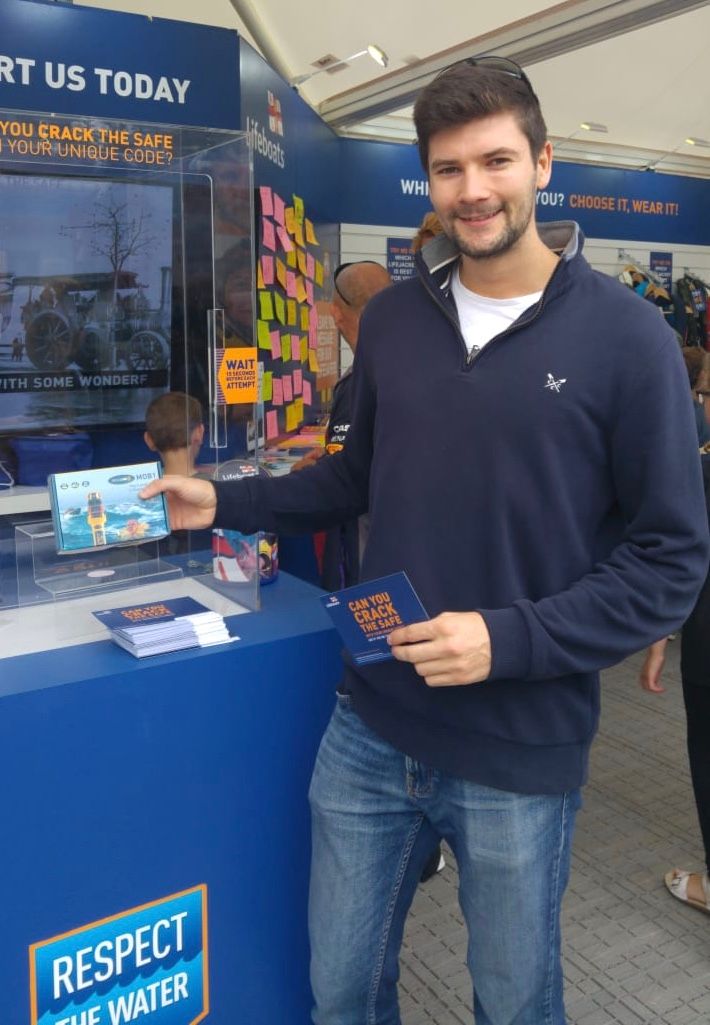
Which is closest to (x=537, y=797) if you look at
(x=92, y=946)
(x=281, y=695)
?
(x=281, y=695)

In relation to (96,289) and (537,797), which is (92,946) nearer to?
(537,797)

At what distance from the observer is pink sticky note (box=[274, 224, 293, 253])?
4.47m

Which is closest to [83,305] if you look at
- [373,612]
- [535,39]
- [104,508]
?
[104,508]

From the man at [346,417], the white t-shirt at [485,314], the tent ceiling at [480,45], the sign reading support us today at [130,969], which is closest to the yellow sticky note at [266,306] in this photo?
the man at [346,417]

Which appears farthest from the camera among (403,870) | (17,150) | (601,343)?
(17,150)

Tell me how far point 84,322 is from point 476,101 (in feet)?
5.08

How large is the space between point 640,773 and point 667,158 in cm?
605

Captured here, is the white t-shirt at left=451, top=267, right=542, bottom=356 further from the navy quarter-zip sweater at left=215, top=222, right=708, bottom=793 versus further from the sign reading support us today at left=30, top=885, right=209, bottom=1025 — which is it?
the sign reading support us today at left=30, top=885, right=209, bottom=1025

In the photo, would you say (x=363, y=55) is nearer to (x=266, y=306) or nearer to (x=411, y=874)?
(x=266, y=306)

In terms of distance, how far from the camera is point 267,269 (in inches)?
170

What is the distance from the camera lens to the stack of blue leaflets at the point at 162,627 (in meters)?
1.59

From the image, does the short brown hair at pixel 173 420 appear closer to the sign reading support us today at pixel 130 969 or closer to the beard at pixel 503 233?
the beard at pixel 503 233

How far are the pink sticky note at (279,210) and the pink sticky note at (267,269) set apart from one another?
0.20 m

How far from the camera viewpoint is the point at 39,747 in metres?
1.47
